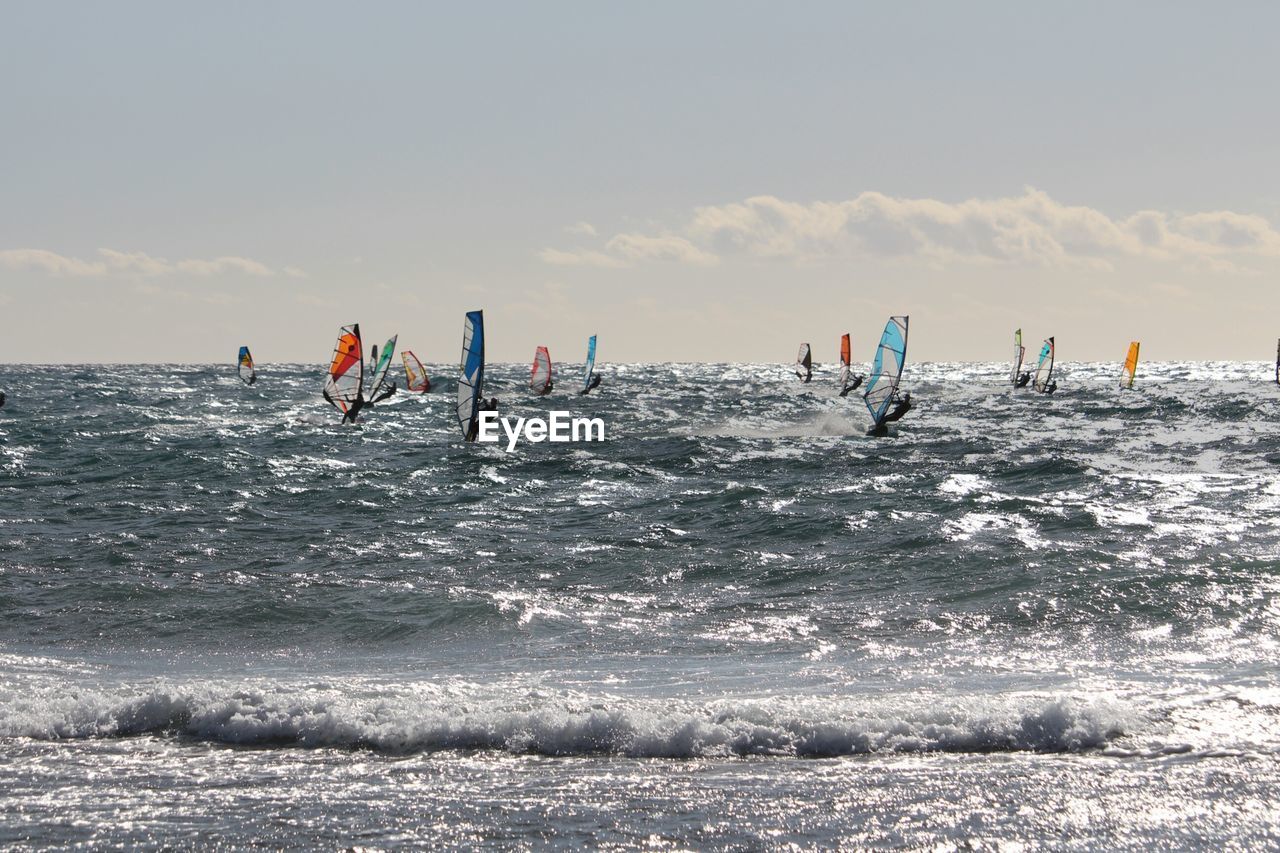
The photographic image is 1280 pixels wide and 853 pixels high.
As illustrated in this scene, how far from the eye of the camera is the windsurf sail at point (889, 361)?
22016 millimetres

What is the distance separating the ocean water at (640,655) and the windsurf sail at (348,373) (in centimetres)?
272

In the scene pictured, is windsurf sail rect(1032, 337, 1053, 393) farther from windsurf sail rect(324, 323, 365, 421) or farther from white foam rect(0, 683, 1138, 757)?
white foam rect(0, 683, 1138, 757)

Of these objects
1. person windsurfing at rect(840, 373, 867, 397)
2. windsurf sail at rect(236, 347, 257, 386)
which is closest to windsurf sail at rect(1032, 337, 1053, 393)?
person windsurfing at rect(840, 373, 867, 397)

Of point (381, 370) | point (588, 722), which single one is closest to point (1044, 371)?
point (381, 370)

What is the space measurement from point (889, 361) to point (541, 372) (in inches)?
866

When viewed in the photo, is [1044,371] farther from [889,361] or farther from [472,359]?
[472,359]

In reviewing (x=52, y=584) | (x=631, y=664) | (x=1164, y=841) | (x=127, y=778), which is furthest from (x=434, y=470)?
(x=1164, y=841)

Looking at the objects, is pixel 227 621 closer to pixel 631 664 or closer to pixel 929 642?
pixel 631 664

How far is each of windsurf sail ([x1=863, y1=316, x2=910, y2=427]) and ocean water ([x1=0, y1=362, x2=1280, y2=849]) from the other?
340 cm

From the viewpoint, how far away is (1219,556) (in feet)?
37.1

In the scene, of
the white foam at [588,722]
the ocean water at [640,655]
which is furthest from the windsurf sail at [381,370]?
the white foam at [588,722]

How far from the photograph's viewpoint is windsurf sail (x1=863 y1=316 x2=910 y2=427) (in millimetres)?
22016

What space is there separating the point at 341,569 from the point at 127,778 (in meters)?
6.09

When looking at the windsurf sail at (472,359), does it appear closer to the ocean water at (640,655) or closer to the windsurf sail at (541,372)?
the ocean water at (640,655)
